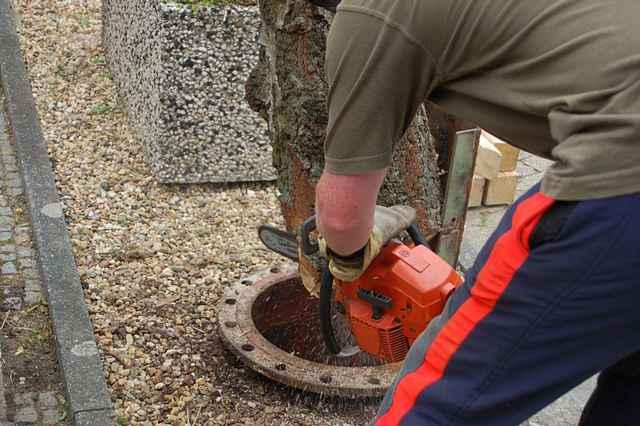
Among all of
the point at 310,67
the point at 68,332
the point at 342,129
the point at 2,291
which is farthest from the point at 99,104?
the point at 342,129

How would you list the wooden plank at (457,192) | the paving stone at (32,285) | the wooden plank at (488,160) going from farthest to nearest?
the wooden plank at (488,160) < the paving stone at (32,285) < the wooden plank at (457,192)

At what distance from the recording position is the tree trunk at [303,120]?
278 cm

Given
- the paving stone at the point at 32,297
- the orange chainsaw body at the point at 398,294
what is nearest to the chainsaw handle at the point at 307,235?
the orange chainsaw body at the point at 398,294

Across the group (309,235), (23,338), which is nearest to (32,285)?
(23,338)

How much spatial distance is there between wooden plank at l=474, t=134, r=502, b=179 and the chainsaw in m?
→ 2.21

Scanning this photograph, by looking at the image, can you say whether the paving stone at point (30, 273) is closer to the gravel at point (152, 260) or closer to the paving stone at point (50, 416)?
the gravel at point (152, 260)

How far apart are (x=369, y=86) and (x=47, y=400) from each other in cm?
202

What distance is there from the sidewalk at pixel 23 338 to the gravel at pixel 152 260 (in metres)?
0.20

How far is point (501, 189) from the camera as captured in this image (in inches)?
192

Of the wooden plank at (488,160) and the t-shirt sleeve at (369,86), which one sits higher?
the t-shirt sleeve at (369,86)

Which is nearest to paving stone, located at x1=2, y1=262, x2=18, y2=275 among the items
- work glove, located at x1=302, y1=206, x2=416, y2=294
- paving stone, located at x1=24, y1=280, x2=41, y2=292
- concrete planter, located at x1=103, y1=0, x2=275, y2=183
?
paving stone, located at x1=24, y1=280, x2=41, y2=292

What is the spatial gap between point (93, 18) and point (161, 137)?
108 inches

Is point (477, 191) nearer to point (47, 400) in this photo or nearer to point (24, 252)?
point (24, 252)

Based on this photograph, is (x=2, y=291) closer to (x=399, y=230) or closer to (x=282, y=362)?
(x=282, y=362)
